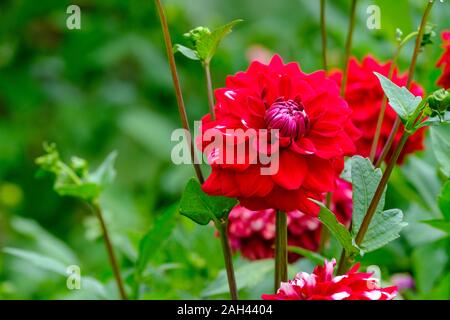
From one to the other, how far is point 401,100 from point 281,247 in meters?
0.12

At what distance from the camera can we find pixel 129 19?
146 centimetres

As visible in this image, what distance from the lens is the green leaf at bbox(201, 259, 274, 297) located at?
0.64 m

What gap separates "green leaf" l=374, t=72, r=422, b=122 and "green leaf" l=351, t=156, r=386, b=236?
4 centimetres

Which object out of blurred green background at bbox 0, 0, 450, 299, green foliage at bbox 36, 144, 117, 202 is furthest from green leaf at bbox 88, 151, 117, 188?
blurred green background at bbox 0, 0, 450, 299

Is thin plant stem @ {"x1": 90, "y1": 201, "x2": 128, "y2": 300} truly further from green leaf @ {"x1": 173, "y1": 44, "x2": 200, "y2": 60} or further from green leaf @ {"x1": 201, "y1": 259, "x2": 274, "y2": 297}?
green leaf @ {"x1": 173, "y1": 44, "x2": 200, "y2": 60}

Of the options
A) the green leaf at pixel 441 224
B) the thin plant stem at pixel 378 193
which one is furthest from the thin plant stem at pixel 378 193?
the green leaf at pixel 441 224

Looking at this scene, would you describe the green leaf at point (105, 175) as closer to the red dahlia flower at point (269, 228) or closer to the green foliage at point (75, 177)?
the green foliage at point (75, 177)

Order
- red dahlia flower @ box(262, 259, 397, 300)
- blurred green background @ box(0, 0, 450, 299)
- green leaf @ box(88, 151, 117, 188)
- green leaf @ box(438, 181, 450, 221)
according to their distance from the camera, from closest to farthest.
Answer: red dahlia flower @ box(262, 259, 397, 300) < green leaf @ box(438, 181, 450, 221) < green leaf @ box(88, 151, 117, 188) < blurred green background @ box(0, 0, 450, 299)

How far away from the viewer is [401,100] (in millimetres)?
505

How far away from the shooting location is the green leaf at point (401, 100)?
19.7 inches

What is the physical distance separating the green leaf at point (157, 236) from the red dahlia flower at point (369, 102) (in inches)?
6.1
